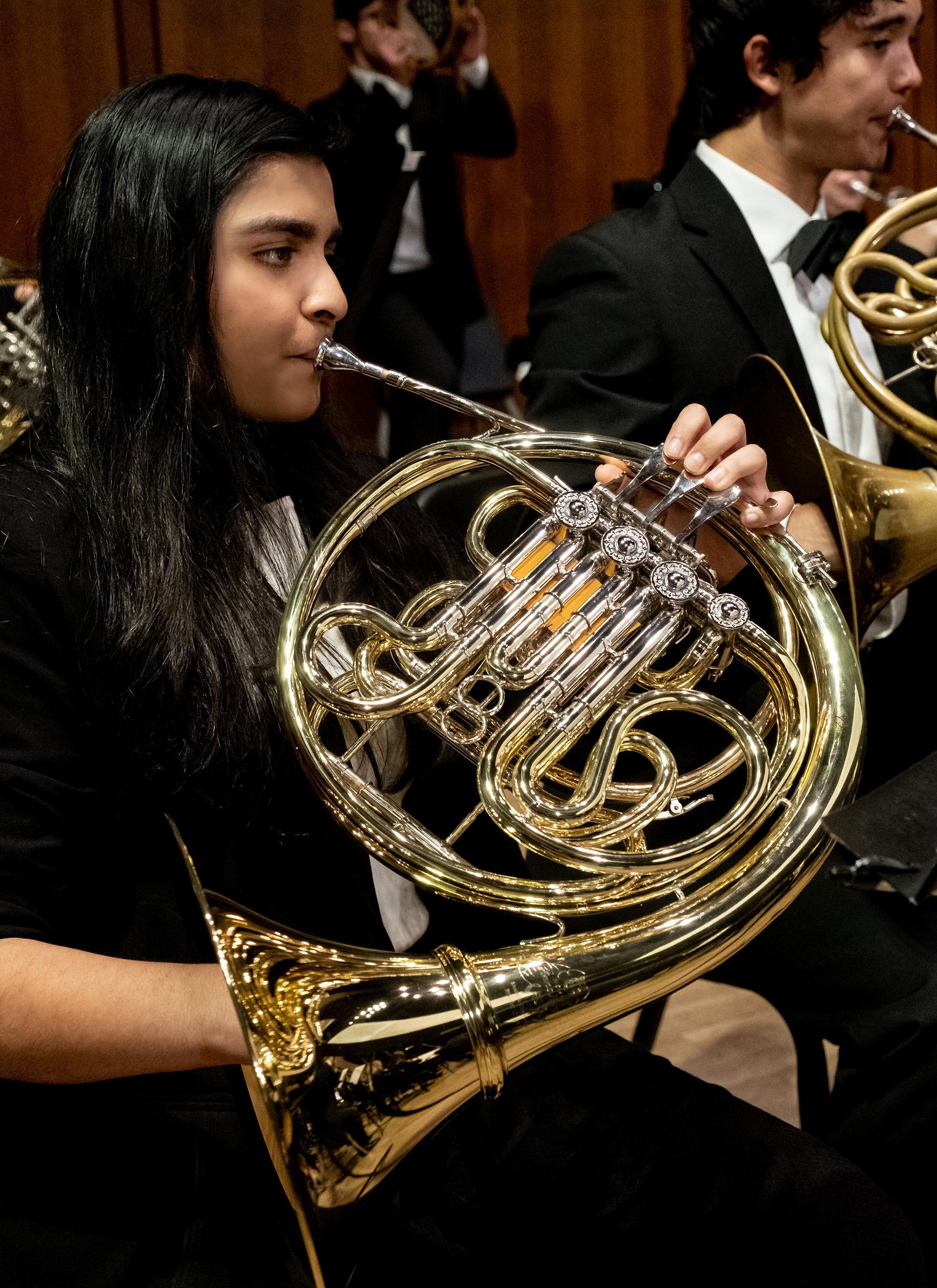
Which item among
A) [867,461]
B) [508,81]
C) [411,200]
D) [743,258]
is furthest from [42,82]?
[867,461]

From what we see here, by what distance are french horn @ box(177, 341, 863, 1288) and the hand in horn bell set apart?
1 cm

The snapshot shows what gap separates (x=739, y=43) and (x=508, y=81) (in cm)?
150

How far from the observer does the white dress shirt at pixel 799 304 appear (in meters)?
1.50

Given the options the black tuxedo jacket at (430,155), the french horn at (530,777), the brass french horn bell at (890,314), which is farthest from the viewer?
the black tuxedo jacket at (430,155)

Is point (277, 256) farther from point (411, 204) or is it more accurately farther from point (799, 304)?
point (411, 204)

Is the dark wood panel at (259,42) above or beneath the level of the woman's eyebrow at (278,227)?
above

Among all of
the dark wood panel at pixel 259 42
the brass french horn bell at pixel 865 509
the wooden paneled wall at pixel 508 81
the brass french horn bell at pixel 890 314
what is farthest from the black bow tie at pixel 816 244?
the wooden paneled wall at pixel 508 81

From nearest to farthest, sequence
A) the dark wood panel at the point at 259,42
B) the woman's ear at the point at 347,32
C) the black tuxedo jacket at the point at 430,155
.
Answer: the black tuxedo jacket at the point at 430,155 → the woman's ear at the point at 347,32 → the dark wood panel at the point at 259,42

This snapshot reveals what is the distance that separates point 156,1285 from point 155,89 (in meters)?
0.83

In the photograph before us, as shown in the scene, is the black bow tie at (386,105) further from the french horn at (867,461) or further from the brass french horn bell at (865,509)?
the brass french horn bell at (865,509)

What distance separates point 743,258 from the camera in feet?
4.81

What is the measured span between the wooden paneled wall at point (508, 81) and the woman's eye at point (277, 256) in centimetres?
161

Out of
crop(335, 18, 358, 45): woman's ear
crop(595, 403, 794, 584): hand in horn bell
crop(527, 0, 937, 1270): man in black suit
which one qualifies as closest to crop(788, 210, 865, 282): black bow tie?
crop(527, 0, 937, 1270): man in black suit

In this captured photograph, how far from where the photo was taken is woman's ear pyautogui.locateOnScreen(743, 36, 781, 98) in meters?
1.51
